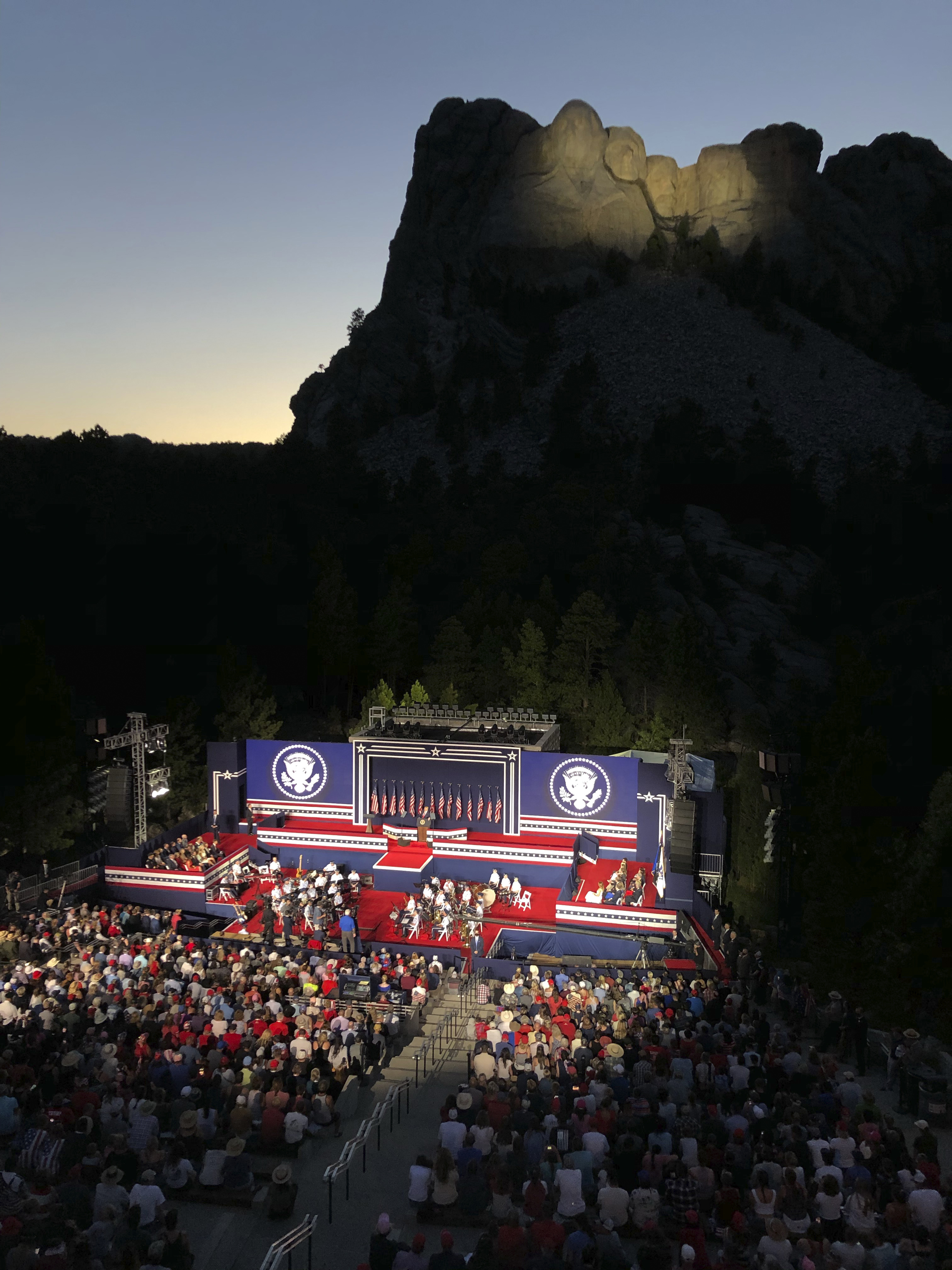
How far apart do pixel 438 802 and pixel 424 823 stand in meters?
1.18

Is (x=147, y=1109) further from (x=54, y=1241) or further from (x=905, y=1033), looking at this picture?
(x=905, y=1033)

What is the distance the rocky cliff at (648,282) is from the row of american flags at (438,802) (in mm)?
62412

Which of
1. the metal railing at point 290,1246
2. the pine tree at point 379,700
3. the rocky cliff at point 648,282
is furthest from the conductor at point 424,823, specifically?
the rocky cliff at point 648,282

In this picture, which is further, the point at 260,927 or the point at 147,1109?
the point at 260,927

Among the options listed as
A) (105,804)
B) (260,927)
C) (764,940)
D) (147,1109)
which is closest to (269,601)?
(105,804)

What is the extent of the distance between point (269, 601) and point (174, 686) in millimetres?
9154

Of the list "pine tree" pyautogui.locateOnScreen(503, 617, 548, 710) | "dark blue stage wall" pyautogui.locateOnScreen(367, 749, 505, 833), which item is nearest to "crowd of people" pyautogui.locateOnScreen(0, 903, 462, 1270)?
"dark blue stage wall" pyautogui.locateOnScreen(367, 749, 505, 833)

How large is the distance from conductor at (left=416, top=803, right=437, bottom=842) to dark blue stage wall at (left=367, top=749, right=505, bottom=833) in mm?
283

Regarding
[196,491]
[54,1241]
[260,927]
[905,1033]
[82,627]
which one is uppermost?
[196,491]

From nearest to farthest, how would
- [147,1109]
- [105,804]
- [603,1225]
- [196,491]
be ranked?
[603,1225]
[147,1109]
[105,804]
[196,491]

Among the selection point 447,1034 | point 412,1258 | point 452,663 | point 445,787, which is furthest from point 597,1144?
point 452,663

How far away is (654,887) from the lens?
83.7ft

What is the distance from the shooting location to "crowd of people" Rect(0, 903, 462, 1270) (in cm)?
867

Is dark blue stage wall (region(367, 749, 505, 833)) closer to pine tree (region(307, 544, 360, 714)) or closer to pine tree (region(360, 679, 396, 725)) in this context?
pine tree (region(360, 679, 396, 725))
